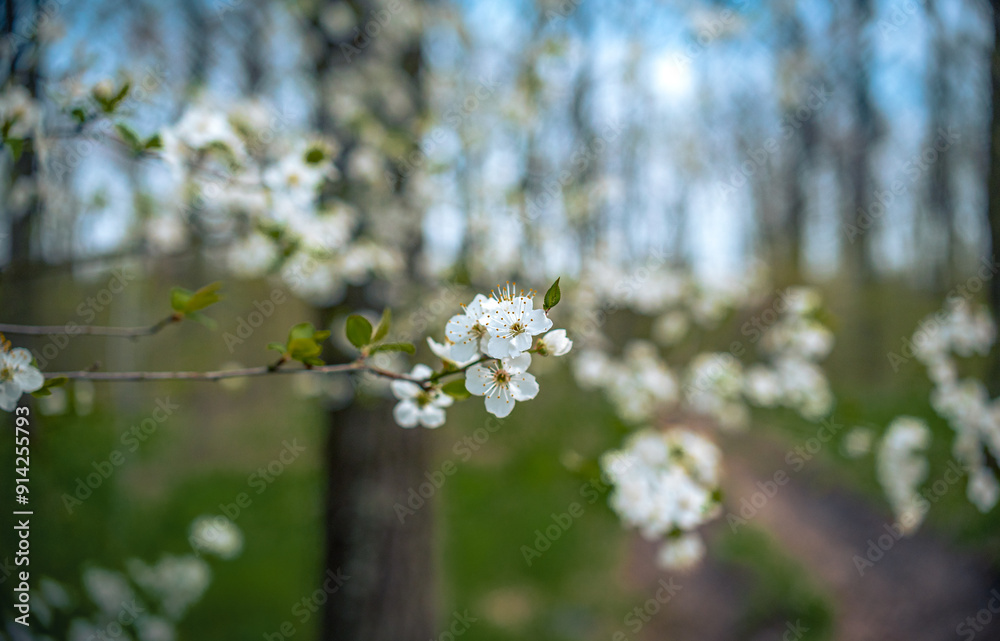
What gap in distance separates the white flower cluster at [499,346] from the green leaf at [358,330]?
103mm

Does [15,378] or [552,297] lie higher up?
[552,297]

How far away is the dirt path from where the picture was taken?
3438 mm

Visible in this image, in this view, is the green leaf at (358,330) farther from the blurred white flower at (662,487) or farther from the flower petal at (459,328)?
the blurred white flower at (662,487)

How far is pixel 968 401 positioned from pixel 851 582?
275 cm

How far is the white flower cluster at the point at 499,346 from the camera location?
0.75 metres

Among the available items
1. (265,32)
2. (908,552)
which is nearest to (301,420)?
(265,32)

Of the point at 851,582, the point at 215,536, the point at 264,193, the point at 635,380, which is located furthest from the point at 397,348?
the point at 851,582

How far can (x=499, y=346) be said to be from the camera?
Result: 2.45ft

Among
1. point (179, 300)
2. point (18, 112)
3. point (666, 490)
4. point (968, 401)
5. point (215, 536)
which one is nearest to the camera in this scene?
point (179, 300)

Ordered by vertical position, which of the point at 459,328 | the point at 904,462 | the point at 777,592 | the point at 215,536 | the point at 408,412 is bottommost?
the point at 777,592

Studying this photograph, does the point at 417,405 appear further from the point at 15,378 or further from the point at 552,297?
the point at 15,378

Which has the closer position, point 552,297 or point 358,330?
point 552,297

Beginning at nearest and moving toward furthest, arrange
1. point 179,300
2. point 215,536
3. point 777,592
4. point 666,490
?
point 179,300 → point 666,490 → point 215,536 → point 777,592

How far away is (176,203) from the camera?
1984 mm
